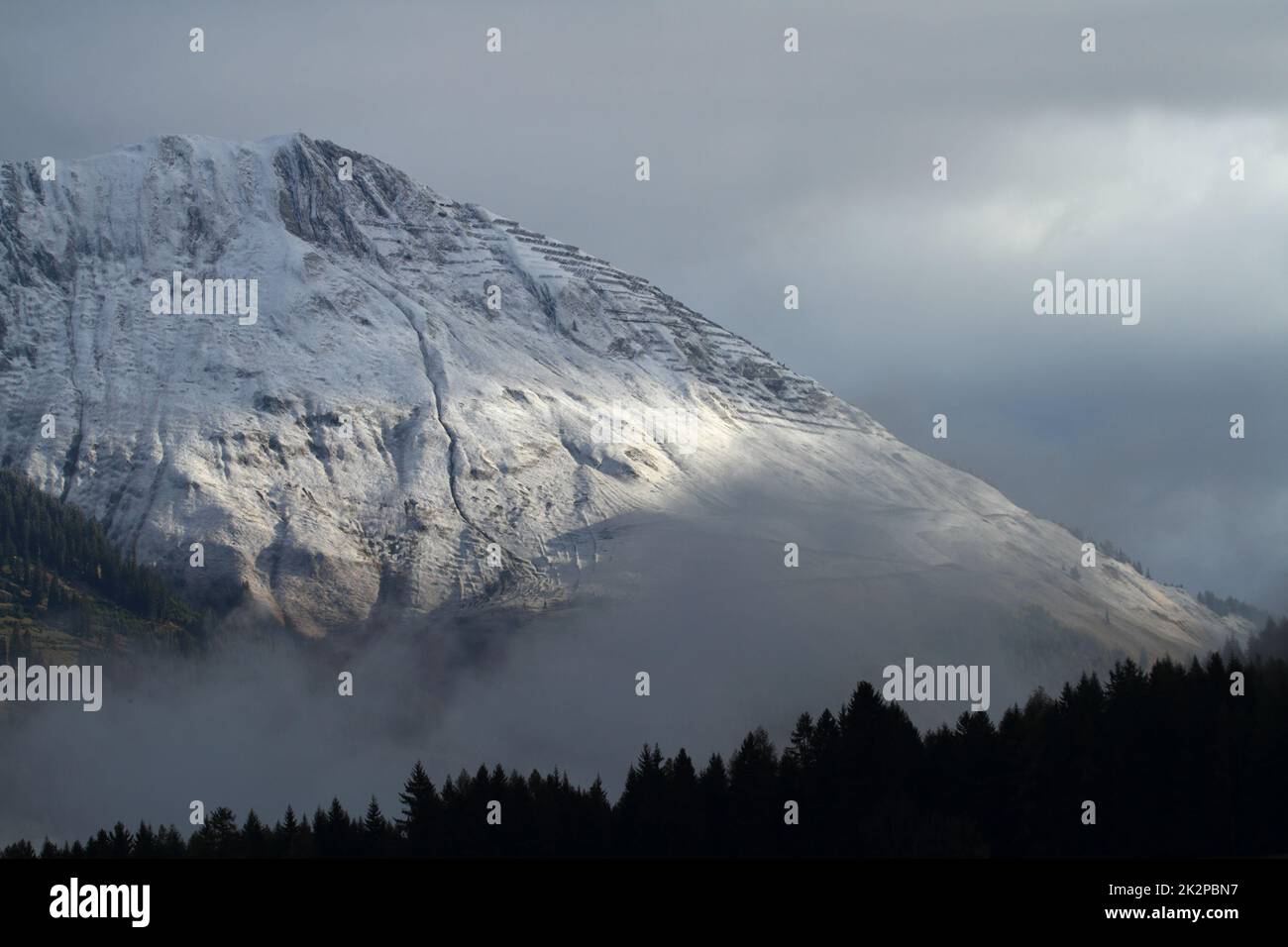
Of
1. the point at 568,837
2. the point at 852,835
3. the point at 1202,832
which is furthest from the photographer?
the point at 568,837
